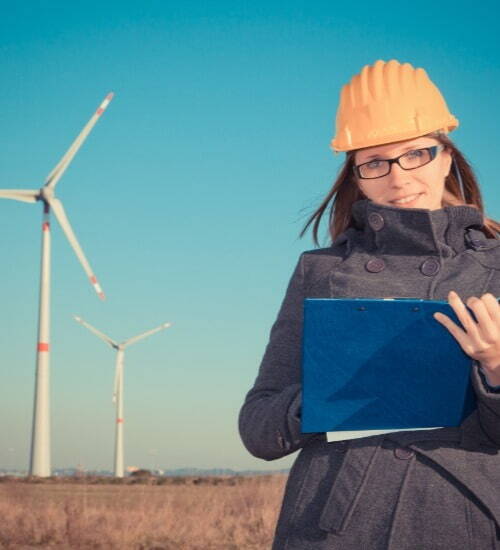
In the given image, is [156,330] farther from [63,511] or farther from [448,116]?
[448,116]

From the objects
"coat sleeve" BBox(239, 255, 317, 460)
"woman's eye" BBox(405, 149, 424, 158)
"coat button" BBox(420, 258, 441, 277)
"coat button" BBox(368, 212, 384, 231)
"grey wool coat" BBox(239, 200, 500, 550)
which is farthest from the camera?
"woman's eye" BBox(405, 149, 424, 158)

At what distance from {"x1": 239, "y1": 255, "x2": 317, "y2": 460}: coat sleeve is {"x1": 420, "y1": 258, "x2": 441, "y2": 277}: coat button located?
554 mm

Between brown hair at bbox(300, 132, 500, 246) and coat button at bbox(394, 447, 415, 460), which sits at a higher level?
brown hair at bbox(300, 132, 500, 246)

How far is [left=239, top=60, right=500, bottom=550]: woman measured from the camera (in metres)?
3.04

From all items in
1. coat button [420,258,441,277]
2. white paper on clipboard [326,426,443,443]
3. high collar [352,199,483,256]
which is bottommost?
white paper on clipboard [326,426,443,443]

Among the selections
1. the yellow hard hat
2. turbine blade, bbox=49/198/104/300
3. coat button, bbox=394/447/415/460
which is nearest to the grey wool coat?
coat button, bbox=394/447/415/460

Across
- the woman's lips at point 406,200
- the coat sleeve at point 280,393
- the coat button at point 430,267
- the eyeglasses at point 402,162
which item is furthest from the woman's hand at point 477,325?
the eyeglasses at point 402,162

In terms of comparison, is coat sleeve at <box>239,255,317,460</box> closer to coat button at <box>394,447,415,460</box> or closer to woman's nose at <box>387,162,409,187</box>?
coat button at <box>394,447,415,460</box>

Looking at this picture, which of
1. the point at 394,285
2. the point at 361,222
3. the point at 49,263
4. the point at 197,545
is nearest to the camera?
the point at 394,285

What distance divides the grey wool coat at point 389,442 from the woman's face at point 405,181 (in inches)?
5.0

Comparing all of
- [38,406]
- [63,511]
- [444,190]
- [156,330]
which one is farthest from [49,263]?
[444,190]

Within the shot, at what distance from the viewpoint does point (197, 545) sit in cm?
1462

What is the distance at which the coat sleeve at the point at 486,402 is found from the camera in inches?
116

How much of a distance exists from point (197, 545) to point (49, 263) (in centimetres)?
2399
